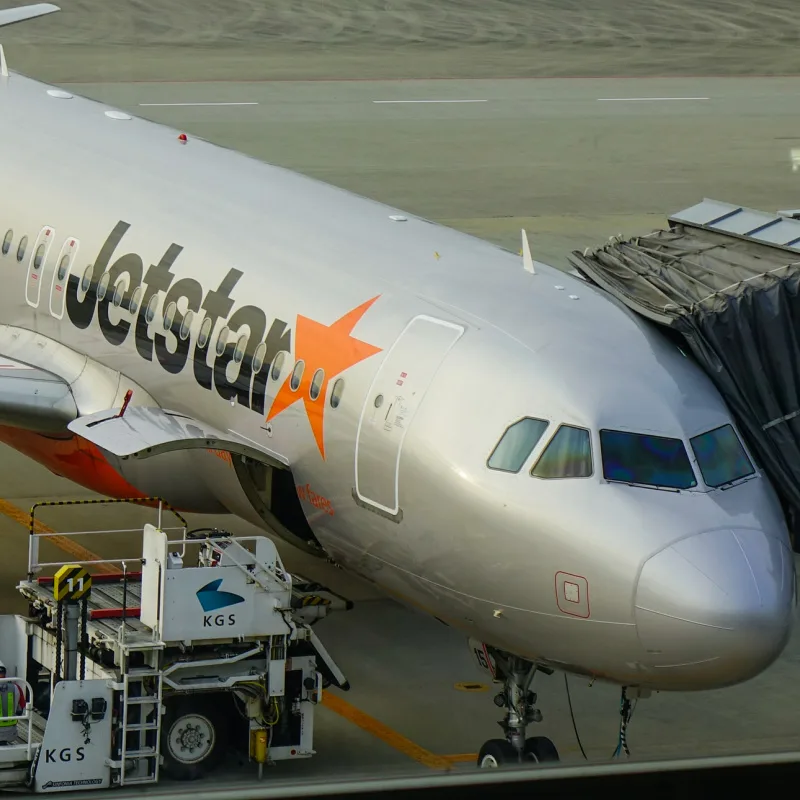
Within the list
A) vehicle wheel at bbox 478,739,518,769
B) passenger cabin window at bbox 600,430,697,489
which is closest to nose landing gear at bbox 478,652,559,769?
vehicle wheel at bbox 478,739,518,769

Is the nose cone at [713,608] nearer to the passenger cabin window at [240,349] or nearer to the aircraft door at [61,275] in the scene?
the passenger cabin window at [240,349]

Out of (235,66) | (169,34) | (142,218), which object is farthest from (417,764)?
(169,34)

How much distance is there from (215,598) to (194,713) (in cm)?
106

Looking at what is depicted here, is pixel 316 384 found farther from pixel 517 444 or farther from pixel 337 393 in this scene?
pixel 517 444

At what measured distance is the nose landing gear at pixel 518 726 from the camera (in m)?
12.9

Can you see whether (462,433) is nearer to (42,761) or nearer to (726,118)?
(42,761)

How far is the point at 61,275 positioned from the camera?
57.1ft

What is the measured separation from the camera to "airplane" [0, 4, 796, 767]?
11.6m

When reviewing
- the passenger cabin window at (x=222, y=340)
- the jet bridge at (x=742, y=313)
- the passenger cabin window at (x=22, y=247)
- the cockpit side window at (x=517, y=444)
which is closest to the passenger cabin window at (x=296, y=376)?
the passenger cabin window at (x=222, y=340)

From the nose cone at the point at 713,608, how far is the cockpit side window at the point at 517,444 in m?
1.51

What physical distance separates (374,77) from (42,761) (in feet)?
130

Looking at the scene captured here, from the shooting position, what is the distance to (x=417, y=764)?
1407cm

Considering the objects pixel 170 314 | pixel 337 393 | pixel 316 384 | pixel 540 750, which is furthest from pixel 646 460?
pixel 170 314

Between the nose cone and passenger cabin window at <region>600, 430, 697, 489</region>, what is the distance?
2.20 feet
